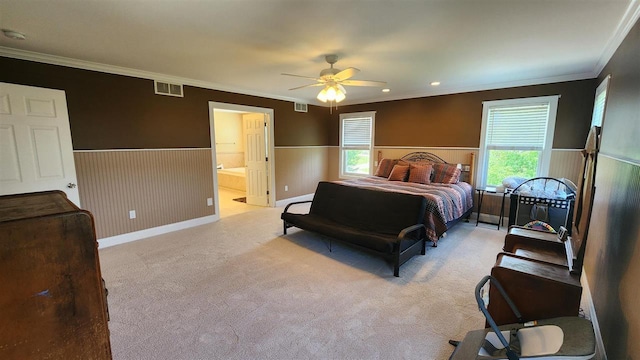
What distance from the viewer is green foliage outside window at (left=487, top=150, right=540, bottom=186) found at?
427 centimetres

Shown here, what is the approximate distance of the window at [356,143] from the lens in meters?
6.23

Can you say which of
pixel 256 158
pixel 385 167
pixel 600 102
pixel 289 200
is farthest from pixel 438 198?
pixel 256 158

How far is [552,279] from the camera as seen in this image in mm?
1539

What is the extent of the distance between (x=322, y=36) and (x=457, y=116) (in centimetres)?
350

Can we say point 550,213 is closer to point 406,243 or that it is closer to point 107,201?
point 406,243

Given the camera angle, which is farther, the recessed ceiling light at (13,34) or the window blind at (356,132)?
the window blind at (356,132)

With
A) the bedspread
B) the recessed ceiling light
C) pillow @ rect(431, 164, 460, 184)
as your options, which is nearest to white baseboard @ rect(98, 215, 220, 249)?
the recessed ceiling light

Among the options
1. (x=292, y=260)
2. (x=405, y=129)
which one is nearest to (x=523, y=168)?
(x=405, y=129)

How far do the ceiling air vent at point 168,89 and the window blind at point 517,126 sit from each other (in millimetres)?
5182

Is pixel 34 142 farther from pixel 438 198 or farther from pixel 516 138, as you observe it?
pixel 516 138

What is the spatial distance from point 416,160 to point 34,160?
5.65 m

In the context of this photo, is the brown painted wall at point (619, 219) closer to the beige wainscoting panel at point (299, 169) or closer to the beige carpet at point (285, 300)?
the beige carpet at point (285, 300)

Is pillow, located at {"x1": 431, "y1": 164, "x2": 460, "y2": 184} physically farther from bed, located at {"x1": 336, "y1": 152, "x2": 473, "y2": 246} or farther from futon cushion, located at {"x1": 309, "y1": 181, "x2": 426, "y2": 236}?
futon cushion, located at {"x1": 309, "y1": 181, "x2": 426, "y2": 236}

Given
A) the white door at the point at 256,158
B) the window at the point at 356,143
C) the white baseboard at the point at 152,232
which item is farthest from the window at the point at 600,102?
the white baseboard at the point at 152,232
